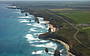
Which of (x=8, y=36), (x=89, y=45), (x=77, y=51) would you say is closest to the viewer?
(x=77, y=51)

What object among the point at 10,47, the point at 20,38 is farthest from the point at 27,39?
the point at 10,47

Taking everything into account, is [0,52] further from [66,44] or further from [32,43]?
[66,44]

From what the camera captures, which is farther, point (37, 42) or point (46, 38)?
point (46, 38)

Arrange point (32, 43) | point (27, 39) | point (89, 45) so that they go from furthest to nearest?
1. point (27, 39)
2. point (32, 43)
3. point (89, 45)

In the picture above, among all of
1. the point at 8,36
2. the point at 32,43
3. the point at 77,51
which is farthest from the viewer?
the point at 8,36

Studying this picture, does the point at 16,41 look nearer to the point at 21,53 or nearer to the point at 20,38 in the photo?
the point at 20,38

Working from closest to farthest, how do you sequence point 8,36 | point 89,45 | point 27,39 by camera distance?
point 89,45
point 27,39
point 8,36

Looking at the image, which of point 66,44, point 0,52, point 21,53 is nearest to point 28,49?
point 21,53

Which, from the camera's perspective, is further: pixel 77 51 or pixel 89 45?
pixel 89 45
